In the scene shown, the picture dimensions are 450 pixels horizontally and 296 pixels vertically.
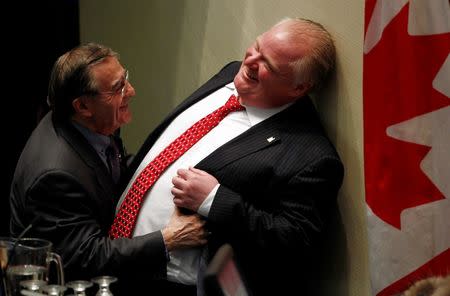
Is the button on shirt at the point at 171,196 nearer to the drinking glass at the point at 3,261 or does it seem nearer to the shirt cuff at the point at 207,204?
the shirt cuff at the point at 207,204

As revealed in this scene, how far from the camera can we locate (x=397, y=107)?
213 centimetres

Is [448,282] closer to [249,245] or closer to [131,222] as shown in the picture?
[249,245]

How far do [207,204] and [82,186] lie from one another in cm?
39

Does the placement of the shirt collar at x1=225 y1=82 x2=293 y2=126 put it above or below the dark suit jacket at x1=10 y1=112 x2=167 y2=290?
above

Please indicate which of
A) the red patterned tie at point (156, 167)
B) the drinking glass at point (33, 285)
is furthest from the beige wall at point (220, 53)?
the drinking glass at point (33, 285)

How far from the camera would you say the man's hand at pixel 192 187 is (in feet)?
7.95

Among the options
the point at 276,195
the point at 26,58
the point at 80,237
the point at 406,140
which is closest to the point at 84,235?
the point at 80,237

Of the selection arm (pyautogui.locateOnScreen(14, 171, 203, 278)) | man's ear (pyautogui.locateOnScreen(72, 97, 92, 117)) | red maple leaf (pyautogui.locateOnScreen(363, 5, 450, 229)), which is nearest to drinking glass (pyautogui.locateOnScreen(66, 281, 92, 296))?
arm (pyautogui.locateOnScreen(14, 171, 203, 278))

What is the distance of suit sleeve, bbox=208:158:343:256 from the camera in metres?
2.36

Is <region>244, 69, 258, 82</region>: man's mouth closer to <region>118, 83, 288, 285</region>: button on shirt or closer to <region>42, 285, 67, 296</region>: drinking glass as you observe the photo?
<region>118, 83, 288, 285</region>: button on shirt

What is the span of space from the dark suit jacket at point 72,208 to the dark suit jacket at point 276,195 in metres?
0.25

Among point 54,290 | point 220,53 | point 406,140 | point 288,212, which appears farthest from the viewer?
point 220,53

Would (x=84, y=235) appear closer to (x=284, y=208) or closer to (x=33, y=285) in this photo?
(x=33, y=285)

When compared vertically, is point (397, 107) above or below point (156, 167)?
above
